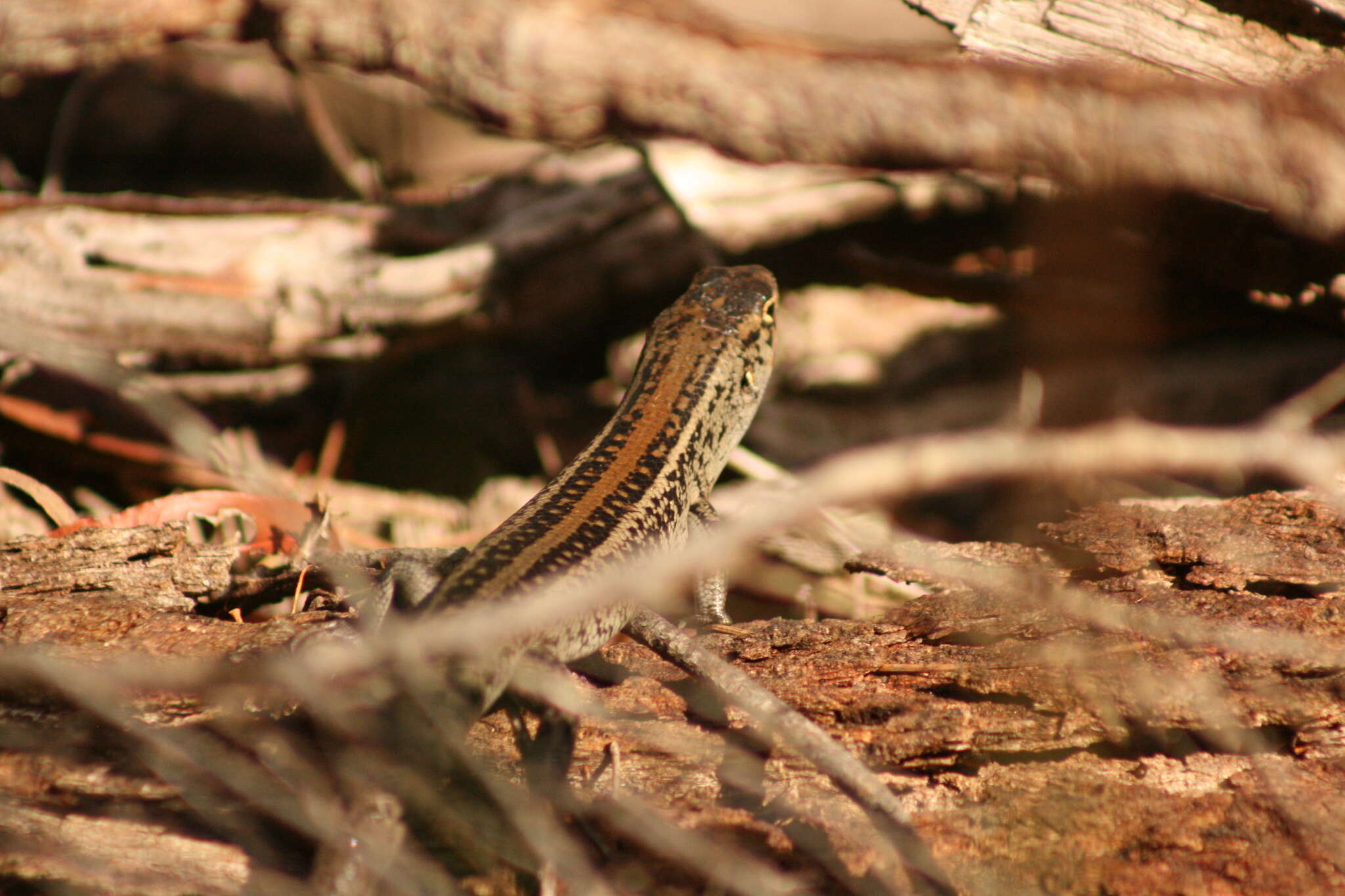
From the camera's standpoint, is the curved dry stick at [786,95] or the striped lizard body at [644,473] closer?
the striped lizard body at [644,473]

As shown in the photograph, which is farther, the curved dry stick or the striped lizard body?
the curved dry stick

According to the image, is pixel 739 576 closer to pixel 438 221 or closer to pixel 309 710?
pixel 309 710

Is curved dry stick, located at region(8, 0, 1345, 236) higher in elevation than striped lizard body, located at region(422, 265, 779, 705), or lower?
higher

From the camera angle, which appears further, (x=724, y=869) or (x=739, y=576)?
(x=739, y=576)

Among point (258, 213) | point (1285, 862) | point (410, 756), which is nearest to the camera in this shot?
point (1285, 862)

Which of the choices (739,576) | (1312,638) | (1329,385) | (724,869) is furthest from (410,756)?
(1329,385)

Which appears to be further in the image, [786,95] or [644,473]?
[786,95]

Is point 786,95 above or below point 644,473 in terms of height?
above

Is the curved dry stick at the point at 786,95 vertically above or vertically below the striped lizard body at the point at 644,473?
above
